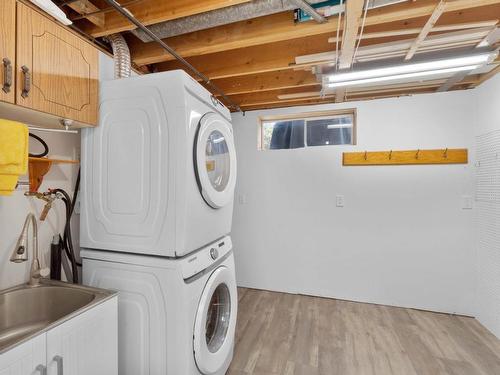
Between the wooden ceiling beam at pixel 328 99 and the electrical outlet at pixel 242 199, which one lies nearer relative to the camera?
the wooden ceiling beam at pixel 328 99

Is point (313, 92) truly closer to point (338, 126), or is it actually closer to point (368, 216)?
point (338, 126)

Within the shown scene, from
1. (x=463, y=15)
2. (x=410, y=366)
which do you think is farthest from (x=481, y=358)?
(x=463, y=15)

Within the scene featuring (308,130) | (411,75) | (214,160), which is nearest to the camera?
(214,160)

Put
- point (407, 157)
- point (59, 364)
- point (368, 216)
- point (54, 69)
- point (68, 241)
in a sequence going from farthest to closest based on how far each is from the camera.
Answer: point (368, 216) < point (407, 157) < point (68, 241) < point (54, 69) < point (59, 364)

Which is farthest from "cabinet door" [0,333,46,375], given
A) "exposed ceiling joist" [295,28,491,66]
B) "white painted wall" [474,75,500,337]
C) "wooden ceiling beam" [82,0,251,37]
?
"white painted wall" [474,75,500,337]

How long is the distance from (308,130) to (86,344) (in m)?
2.95

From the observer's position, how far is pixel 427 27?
154cm

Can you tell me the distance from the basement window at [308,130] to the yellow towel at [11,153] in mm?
2541

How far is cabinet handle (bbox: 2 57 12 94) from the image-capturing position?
3.23 feet

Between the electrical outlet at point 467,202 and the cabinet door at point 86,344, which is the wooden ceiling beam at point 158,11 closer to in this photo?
the cabinet door at point 86,344

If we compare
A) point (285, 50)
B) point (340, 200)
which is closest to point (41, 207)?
point (285, 50)

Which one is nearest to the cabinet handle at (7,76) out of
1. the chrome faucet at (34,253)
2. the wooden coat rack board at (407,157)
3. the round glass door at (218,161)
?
the chrome faucet at (34,253)

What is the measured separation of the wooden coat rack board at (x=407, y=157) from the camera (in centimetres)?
258

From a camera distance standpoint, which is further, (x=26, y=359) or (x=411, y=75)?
(x=411, y=75)
